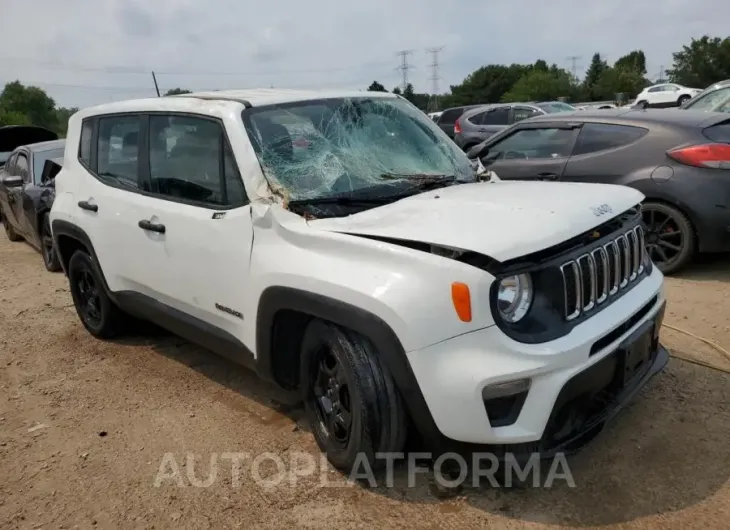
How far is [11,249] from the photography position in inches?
374

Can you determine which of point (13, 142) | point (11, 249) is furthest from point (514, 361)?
point (13, 142)

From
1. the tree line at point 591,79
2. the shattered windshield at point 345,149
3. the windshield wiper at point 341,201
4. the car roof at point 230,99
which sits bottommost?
the tree line at point 591,79

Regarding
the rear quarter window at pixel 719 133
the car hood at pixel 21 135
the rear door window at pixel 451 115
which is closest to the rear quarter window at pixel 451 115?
the rear door window at pixel 451 115

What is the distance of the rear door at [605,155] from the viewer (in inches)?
243

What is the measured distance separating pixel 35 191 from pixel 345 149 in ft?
18.4

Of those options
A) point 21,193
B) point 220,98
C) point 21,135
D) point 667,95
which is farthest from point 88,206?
point 667,95

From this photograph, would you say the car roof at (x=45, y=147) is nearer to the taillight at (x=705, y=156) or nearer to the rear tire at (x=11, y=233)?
the rear tire at (x=11, y=233)

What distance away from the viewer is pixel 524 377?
2.51m

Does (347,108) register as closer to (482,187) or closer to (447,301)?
(482,187)

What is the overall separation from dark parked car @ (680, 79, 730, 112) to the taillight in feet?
13.5

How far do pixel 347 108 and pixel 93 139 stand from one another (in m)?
2.07

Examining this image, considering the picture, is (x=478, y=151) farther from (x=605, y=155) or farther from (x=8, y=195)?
(x=8, y=195)

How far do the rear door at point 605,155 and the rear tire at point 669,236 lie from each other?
0.42 metres

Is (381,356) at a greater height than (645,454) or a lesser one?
greater
